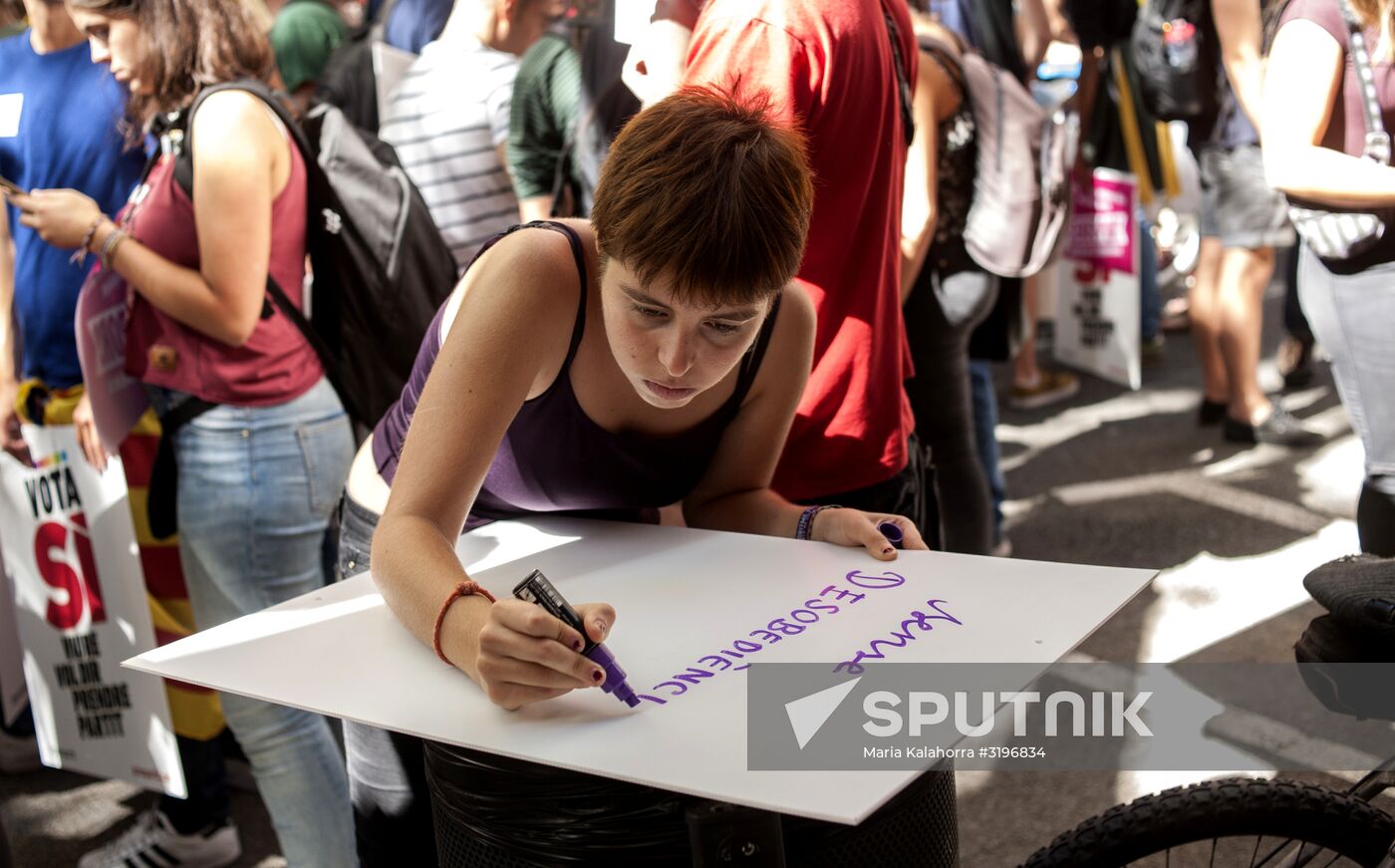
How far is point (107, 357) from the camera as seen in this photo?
88.2 inches

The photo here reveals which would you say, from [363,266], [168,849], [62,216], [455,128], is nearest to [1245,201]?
[455,128]

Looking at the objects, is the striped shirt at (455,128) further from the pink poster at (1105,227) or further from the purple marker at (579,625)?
the pink poster at (1105,227)

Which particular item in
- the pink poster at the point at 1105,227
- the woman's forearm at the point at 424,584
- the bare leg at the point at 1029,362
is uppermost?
the woman's forearm at the point at 424,584

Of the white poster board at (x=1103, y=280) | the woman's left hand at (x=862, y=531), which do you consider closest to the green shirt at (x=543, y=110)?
the woman's left hand at (x=862, y=531)

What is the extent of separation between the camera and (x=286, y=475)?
7.10ft

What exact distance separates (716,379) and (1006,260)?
5.55ft

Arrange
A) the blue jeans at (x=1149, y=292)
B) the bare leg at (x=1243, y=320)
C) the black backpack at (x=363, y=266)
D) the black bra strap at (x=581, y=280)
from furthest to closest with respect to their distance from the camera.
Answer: the blue jeans at (x=1149, y=292) < the bare leg at (x=1243, y=320) < the black backpack at (x=363, y=266) < the black bra strap at (x=581, y=280)

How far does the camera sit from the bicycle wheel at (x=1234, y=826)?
1320mm

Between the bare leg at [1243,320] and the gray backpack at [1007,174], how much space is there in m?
1.74

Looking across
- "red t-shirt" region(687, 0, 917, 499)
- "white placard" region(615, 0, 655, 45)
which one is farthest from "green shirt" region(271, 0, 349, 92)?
"red t-shirt" region(687, 0, 917, 499)

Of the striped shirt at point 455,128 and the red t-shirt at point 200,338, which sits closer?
the red t-shirt at point 200,338

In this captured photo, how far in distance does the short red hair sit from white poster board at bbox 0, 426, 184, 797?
1.53 metres

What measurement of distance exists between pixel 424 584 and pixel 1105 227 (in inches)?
151

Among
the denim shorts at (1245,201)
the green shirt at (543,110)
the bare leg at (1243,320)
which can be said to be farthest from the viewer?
the bare leg at (1243,320)
